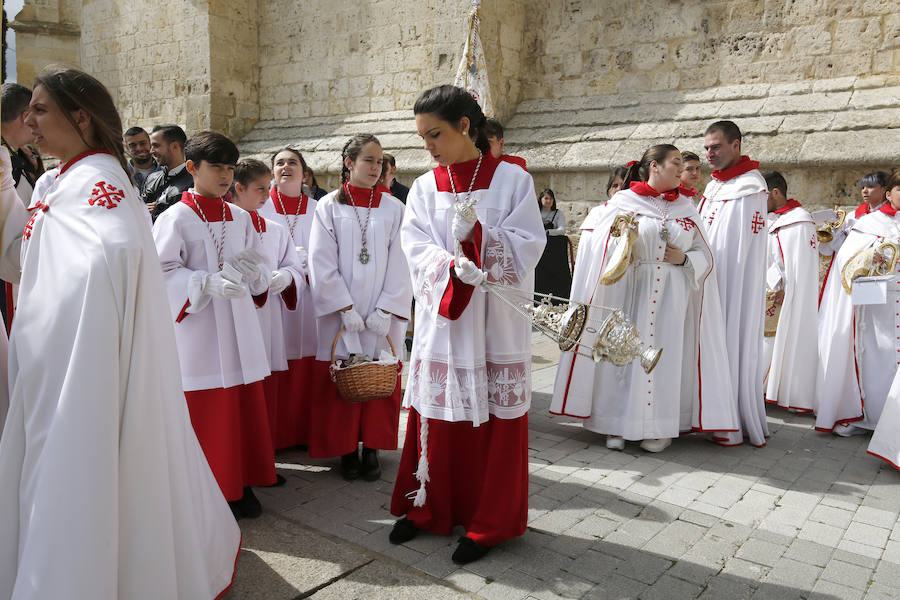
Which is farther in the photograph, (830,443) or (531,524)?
(830,443)

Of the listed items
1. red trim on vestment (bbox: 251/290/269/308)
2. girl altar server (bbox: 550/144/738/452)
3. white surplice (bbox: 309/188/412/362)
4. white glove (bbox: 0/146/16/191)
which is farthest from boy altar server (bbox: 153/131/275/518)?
girl altar server (bbox: 550/144/738/452)

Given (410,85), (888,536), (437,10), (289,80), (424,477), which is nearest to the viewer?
(424,477)

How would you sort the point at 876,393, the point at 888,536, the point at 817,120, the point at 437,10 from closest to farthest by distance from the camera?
the point at 888,536 → the point at 876,393 → the point at 817,120 → the point at 437,10

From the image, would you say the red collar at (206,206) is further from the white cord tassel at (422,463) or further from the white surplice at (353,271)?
the white cord tassel at (422,463)

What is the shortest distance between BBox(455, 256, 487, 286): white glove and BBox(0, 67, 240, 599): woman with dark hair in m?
1.12

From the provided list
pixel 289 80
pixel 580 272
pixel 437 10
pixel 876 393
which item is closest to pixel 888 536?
pixel 876 393

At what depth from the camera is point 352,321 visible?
4199 mm

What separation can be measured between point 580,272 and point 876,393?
2468mm

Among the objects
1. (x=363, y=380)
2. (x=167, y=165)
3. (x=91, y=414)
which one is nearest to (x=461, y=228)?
(x=363, y=380)

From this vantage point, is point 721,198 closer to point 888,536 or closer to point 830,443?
point 830,443

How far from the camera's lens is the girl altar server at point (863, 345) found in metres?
5.39

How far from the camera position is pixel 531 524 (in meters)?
3.62

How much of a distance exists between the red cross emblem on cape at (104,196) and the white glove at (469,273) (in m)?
1.28

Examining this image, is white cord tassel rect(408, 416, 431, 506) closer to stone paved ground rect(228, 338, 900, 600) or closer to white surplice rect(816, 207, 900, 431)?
stone paved ground rect(228, 338, 900, 600)
